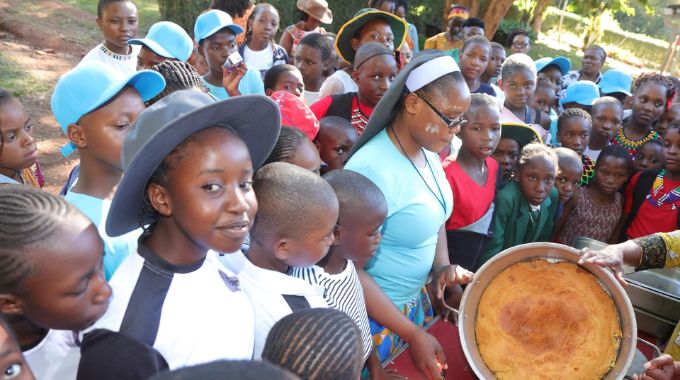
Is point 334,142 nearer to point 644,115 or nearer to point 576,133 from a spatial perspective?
point 576,133

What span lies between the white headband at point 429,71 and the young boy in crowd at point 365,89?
2.99ft

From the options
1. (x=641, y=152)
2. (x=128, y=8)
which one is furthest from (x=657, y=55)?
(x=128, y=8)

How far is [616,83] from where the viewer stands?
5.66m

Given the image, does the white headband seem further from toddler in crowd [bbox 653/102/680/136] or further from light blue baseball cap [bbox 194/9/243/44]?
toddler in crowd [bbox 653/102/680/136]

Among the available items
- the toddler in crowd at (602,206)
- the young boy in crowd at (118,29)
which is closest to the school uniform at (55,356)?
the young boy in crowd at (118,29)

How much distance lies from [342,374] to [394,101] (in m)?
1.39

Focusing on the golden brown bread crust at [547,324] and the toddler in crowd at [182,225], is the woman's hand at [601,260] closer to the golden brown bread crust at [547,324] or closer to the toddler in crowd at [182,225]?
the golden brown bread crust at [547,324]

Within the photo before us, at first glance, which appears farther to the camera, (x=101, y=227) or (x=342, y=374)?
(x=101, y=227)

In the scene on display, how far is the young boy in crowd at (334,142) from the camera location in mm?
2689

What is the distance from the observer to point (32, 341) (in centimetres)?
132

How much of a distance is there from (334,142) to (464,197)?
75cm

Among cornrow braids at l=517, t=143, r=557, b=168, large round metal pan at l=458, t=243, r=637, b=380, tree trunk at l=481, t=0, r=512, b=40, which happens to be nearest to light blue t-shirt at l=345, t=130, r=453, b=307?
large round metal pan at l=458, t=243, r=637, b=380

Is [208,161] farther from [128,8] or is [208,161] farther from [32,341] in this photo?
[128,8]

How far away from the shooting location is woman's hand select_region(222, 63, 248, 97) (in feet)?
11.7
